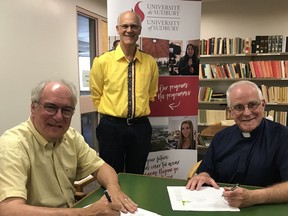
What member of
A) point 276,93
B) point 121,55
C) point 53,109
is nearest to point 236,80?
point 276,93

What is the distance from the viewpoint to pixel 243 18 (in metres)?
5.25

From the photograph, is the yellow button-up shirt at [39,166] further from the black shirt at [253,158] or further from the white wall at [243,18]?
the white wall at [243,18]

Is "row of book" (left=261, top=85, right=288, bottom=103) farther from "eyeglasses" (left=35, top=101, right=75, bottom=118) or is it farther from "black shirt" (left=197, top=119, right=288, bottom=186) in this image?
"eyeglasses" (left=35, top=101, right=75, bottom=118)

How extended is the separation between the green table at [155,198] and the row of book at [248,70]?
149 inches

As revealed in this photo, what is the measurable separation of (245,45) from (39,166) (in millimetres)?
4484

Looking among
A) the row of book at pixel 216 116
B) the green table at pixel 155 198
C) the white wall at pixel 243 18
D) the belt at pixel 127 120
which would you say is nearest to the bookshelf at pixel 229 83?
the row of book at pixel 216 116

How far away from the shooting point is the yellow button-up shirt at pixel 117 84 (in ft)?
8.45

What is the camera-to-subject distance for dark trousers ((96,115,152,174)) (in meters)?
2.56

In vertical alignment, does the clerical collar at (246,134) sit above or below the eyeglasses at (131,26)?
below

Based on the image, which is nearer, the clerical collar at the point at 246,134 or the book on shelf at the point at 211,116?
the clerical collar at the point at 246,134

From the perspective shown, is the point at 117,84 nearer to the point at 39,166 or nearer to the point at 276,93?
the point at 39,166

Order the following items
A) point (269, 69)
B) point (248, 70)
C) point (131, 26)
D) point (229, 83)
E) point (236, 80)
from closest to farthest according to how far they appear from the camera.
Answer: point (131, 26), point (269, 69), point (248, 70), point (236, 80), point (229, 83)

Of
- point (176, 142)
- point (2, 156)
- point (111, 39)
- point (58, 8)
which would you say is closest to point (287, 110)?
point (176, 142)

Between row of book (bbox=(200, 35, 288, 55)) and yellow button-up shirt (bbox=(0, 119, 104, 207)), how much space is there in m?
4.04
